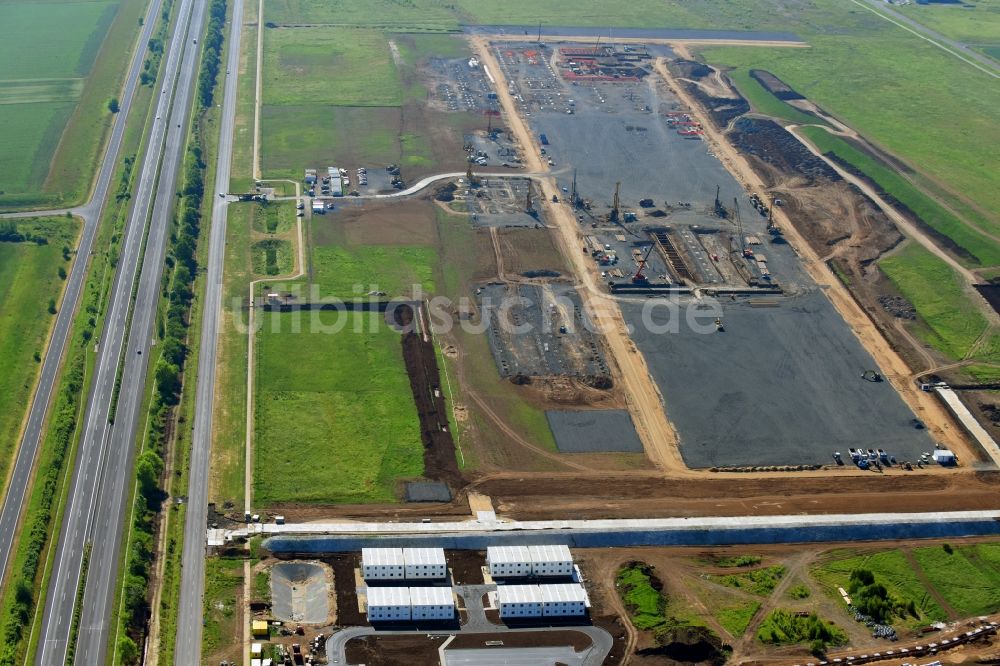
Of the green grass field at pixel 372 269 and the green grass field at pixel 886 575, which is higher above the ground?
the green grass field at pixel 372 269

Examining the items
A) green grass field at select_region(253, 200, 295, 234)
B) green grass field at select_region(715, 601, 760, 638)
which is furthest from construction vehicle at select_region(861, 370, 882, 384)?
green grass field at select_region(253, 200, 295, 234)

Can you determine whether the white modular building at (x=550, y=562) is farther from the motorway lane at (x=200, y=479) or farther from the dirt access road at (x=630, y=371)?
the motorway lane at (x=200, y=479)

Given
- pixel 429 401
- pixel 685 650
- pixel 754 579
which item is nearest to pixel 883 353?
pixel 754 579

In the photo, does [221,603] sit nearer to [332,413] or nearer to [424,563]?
[424,563]

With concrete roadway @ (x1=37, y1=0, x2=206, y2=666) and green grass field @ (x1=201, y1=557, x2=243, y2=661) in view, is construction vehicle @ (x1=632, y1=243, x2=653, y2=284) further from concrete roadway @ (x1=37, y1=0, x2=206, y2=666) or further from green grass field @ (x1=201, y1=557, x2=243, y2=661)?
green grass field @ (x1=201, y1=557, x2=243, y2=661)

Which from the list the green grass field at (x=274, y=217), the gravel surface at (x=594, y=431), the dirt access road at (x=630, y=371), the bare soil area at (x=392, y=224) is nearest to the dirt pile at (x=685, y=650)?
the dirt access road at (x=630, y=371)

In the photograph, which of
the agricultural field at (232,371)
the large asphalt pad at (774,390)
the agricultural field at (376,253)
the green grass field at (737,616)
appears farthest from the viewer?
the agricultural field at (376,253)

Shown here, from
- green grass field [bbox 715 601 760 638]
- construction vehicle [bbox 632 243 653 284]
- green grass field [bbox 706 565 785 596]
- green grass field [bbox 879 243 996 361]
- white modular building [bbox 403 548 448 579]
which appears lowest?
green grass field [bbox 715 601 760 638]
